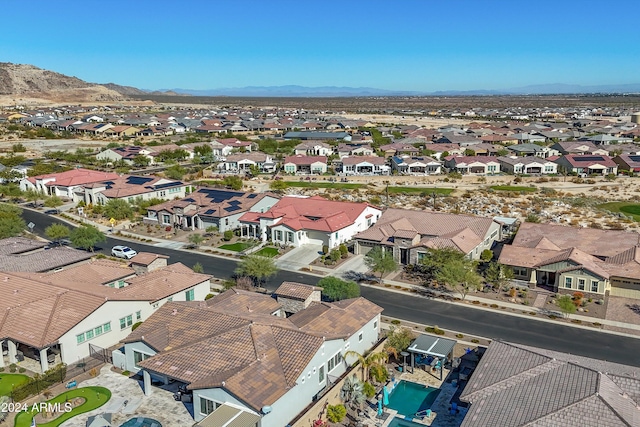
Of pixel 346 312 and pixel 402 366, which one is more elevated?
pixel 346 312

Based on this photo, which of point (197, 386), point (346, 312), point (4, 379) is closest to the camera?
point (197, 386)

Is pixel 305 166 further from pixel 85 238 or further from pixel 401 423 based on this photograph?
pixel 401 423

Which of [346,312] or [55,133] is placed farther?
[55,133]

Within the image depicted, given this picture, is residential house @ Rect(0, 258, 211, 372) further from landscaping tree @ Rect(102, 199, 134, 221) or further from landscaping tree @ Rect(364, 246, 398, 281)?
landscaping tree @ Rect(102, 199, 134, 221)

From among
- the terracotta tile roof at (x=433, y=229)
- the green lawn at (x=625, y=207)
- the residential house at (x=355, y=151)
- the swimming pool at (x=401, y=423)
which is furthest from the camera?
the residential house at (x=355, y=151)

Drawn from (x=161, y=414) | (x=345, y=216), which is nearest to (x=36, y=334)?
(x=161, y=414)

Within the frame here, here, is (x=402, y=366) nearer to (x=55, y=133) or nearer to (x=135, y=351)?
(x=135, y=351)

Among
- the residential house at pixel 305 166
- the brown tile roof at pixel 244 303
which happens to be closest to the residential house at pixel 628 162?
the residential house at pixel 305 166

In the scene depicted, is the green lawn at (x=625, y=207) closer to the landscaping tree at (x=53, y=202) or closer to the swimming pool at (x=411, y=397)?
the swimming pool at (x=411, y=397)
